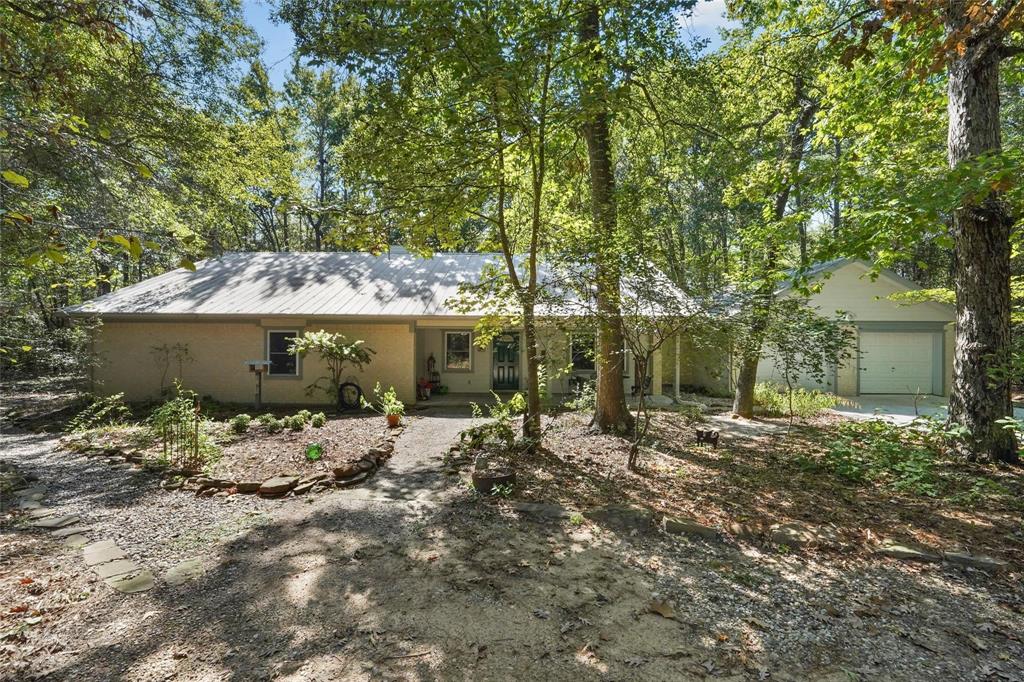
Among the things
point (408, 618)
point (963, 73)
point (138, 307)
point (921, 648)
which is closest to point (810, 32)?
point (963, 73)

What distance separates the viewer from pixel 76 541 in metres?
3.96

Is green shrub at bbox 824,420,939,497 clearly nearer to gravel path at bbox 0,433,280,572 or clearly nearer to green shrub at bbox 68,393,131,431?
gravel path at bbox 0,433,280,572

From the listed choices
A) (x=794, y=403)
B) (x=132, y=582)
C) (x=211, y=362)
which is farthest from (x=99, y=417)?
(x=794, y=403)

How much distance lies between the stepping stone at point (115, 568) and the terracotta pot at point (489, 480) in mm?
2874

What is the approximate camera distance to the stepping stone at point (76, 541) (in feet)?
12.7

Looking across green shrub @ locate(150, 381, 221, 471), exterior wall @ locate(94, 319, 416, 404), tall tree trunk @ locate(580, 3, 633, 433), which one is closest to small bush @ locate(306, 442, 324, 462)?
green shrub @ locate(150, 381, 221, 471)

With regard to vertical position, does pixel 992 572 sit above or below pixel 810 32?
below

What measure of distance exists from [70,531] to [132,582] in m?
Result: 1.51

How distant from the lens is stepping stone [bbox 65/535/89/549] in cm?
388

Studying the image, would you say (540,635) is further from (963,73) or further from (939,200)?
(963,73)

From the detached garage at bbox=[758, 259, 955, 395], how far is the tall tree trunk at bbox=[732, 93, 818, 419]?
430 cm

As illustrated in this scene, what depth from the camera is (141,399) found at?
11.5 meters

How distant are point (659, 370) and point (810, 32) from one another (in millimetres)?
7240

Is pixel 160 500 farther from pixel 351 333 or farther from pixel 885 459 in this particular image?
pixel 885 459
